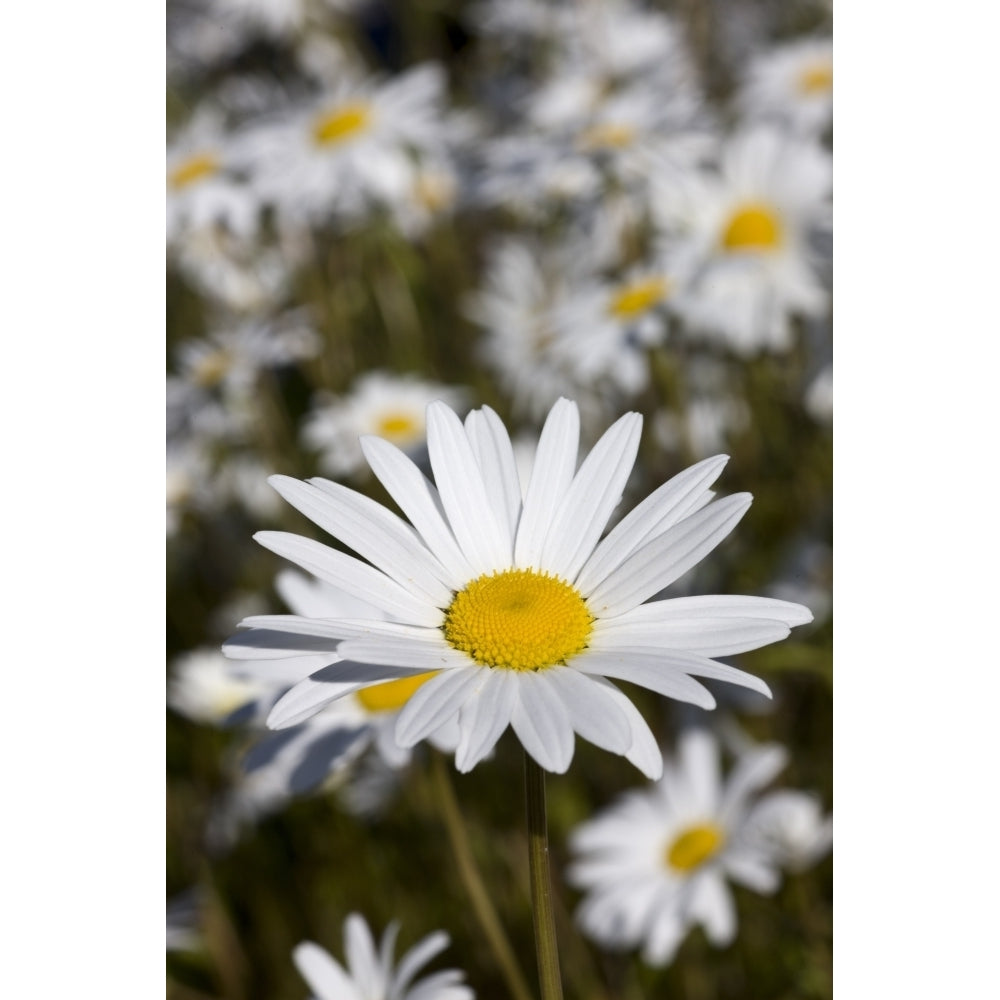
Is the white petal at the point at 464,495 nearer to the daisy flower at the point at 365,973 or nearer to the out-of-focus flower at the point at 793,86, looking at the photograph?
the daisy flower at the point at 365,973

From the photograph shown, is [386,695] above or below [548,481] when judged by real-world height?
below

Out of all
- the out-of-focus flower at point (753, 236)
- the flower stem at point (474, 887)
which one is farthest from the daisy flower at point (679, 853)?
the out-of-focus flower at point (753, 236)

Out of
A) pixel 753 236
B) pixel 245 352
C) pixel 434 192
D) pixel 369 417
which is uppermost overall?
pixel 434 192

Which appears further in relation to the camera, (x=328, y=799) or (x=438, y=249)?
(x=438, y=249)

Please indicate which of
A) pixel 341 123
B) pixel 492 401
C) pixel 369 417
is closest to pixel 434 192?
pixel 341 123

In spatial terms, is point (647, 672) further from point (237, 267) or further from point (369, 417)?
point (237, 267)
